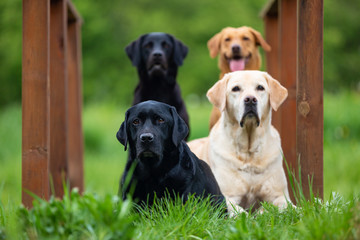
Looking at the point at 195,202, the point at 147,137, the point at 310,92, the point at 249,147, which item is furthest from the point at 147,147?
the point at 310,92

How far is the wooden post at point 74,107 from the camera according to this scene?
266 inches

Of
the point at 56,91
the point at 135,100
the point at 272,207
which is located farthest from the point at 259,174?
the point at 56,91

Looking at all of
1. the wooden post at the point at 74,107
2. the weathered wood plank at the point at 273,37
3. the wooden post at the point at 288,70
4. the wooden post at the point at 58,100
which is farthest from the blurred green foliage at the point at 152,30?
the wooden post at the point at 288,70

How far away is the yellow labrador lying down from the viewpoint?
13.5 ft

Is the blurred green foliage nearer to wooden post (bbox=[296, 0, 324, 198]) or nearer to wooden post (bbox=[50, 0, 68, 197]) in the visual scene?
wooden post (bbox=[50, 0, 68, 197])

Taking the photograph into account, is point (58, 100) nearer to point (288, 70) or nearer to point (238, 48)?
point (238, 48)

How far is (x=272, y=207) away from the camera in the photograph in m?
3.60

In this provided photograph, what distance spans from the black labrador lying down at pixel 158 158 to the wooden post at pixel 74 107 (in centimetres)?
311

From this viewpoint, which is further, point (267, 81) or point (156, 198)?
point (267, 81)

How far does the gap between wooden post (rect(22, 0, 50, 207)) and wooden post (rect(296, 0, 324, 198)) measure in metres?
1.91

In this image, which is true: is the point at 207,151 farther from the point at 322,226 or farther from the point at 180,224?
the point at 322,226

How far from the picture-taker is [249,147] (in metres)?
4.25

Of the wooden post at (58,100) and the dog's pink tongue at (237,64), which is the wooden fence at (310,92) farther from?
the wooden post at (58,100)

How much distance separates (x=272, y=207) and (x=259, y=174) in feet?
2.09
